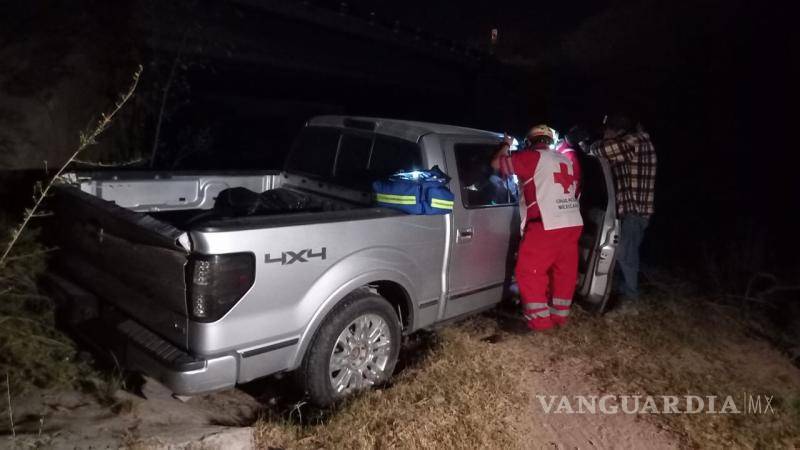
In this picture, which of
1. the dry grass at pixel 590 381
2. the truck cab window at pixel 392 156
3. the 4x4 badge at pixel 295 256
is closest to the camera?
the 4x4 badge at pixel 295 256

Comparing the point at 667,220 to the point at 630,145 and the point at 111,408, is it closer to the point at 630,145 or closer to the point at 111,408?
the point at 630,145

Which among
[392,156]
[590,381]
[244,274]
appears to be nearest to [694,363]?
[590,381]

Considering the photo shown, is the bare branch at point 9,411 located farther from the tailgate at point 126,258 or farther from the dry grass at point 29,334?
the tailgate at point 126,258

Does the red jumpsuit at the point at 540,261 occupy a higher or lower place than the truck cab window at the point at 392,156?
lower

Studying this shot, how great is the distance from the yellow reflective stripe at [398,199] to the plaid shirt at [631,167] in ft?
7.71

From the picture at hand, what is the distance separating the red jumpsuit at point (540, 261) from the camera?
4.98 meters

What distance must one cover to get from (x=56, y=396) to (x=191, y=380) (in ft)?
3.38

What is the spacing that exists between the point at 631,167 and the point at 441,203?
2359mm

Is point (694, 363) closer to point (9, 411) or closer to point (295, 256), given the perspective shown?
point (295, 256)

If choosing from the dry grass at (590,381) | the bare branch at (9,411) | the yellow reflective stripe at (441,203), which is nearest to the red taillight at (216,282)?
the dry grass at (590,381)

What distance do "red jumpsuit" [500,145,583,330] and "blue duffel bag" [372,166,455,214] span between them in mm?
913

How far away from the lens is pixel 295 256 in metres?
3.40

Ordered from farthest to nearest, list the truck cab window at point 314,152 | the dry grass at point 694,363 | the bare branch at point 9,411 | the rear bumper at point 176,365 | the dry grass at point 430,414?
the truck cab window at point 314,152 < the dry grass at point 694,363 < the dry grass at point 430,414 < the rear bumper at point 176,365 < the bare branch at point 9,411

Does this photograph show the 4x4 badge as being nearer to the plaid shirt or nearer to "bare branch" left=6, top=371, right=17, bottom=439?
"bare branch" left=6, top=371, right=17, bottom=439
